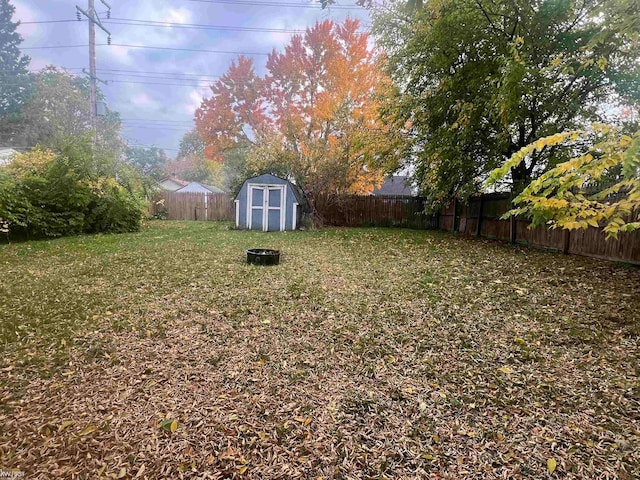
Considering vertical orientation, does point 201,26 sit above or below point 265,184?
above

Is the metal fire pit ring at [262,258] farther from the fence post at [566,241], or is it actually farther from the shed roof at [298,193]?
the shed roof at [298,193]

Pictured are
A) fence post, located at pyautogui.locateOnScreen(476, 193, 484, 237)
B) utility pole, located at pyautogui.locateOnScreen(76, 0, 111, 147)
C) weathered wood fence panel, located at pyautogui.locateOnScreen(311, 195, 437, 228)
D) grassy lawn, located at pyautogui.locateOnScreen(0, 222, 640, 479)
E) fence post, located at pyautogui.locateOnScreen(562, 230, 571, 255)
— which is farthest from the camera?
weathered wood fence panel, located at pyautogui.locateOnScreen(311, 195, 437, 228)

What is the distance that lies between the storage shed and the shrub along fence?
1.76m

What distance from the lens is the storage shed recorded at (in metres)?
11.3

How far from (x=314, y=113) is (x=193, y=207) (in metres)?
7.73

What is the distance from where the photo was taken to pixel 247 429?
1.75m

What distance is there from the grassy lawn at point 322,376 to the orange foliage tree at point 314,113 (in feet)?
23.0

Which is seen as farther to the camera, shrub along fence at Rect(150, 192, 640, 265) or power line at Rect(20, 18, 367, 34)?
power line at Rect(20, 18, 367, 34)

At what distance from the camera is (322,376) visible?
Answer: 2.27 meters

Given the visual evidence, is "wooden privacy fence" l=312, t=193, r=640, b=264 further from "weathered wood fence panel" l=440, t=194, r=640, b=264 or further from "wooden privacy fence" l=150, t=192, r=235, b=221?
"wooden privacy fence" l=150, t=192, r=235, b=221

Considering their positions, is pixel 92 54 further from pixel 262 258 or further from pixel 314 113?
pixel 262 258

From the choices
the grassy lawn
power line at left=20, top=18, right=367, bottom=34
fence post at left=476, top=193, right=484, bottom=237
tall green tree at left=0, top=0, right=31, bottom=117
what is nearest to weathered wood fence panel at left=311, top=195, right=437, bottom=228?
fence post at left=476, top=193, right=484, bottom=237

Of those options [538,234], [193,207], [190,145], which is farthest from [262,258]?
[190,145]

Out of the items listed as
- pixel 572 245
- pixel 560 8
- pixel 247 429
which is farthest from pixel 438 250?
pixel 247 429
